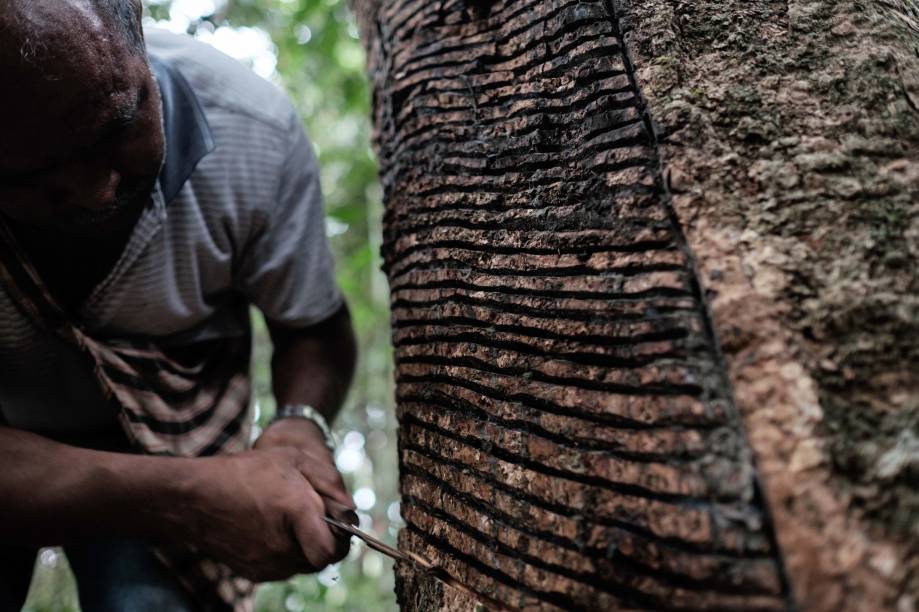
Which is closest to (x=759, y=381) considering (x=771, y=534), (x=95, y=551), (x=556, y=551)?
(x=771, y=534)

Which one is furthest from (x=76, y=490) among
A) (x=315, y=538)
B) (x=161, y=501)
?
(x=315, y=538)

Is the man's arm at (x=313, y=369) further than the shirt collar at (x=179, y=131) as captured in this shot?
Yes

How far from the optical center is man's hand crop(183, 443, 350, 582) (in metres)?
1.53

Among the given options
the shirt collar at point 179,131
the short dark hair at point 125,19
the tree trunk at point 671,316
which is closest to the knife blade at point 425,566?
the tree trunk at point 671,316

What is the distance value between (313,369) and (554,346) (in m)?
1.32

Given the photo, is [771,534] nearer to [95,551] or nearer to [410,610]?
[410,610]

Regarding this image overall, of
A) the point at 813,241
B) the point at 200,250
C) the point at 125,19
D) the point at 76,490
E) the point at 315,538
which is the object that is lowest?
the point at 315,538

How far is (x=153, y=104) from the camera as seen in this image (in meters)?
1.57

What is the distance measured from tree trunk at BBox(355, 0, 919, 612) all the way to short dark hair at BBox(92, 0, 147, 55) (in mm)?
746

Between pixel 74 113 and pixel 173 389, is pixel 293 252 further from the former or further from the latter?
pixel 74 113

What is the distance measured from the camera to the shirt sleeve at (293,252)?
2121 millimetres

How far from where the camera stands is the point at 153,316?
1930mm

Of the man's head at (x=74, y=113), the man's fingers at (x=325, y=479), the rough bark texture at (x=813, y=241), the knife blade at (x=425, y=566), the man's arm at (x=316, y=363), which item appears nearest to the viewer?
the rough bark texture at (x=813, y=241)

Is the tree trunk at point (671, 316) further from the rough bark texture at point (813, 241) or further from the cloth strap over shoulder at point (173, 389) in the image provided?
the cloth strap over shoulder at point (173, 389)
